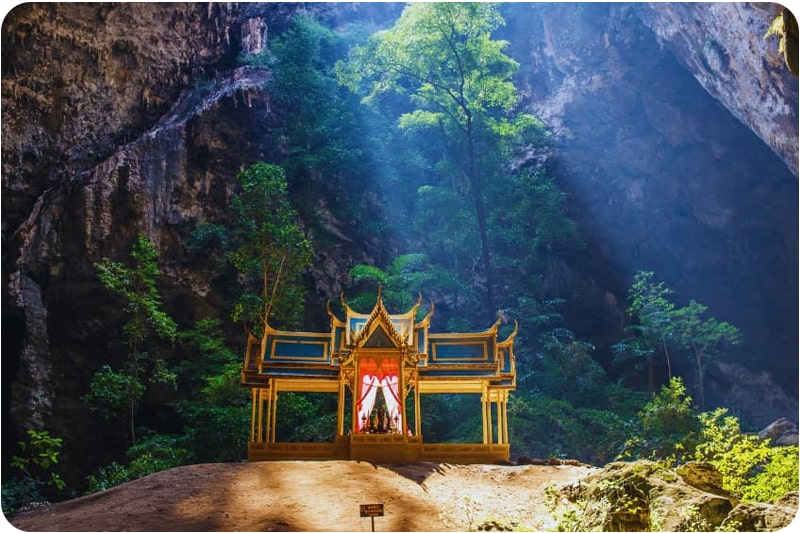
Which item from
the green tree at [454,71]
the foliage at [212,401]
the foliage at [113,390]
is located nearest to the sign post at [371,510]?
the foliage at [212,401]

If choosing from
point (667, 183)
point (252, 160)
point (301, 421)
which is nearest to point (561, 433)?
point (301, 421)

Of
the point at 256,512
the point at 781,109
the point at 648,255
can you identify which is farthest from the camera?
the point at 648,255

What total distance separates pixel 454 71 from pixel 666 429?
14659 mm

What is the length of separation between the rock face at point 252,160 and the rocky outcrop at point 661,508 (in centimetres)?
1258

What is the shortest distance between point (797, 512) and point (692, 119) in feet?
73.2

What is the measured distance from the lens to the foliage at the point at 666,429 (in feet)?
59.3

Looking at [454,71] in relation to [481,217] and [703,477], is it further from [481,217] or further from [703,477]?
[703,477]

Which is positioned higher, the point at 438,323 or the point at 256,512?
the point at 438,323

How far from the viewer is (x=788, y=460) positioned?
34.1 ft

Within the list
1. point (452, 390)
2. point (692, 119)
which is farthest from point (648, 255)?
point (452, 390)

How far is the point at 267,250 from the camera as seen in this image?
22.0 meters

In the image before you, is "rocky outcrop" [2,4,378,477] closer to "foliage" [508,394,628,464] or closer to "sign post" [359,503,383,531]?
"foliage" [508,394,628,464]

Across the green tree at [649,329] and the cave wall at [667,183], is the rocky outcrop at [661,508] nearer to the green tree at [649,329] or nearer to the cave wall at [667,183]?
the green tree at [649,329]

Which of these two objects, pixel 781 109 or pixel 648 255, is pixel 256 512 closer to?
pixel 781 109
